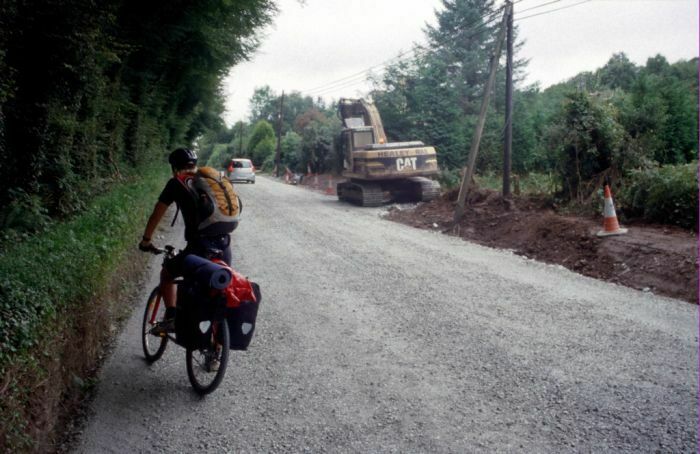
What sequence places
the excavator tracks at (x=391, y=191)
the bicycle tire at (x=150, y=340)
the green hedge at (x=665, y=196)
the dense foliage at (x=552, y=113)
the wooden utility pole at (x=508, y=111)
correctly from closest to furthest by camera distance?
the bicycle tire at (x=150, y=340) < the green hedge at (x=665, y=196) < the dense foliage at (x=552, y=113) < the wooden utility pole at (x=508, y=111) < the excavator tracks at (x=391, y=191)

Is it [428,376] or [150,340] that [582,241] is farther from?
[150,340]

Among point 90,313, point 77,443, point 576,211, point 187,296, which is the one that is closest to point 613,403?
point 187,296

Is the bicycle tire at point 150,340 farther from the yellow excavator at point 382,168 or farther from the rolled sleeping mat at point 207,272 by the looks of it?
the yellow excavator at point 382,168

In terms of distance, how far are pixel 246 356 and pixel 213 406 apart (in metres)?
1.01

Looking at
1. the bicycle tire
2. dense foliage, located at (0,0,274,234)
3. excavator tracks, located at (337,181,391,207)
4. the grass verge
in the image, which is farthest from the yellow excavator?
the bicycle tire

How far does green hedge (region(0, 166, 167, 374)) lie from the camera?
3.38m

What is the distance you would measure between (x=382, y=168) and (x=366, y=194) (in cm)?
105

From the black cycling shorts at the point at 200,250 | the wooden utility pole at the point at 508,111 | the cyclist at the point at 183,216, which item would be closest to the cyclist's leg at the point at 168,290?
the cyclist at the point at 183,216

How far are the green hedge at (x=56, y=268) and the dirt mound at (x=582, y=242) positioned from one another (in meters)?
6.72

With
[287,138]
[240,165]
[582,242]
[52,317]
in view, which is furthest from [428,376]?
[287,138]

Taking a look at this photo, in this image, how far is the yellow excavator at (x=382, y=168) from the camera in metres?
18.9

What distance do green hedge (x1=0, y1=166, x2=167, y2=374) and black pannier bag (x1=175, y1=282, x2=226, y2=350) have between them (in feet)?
2.73

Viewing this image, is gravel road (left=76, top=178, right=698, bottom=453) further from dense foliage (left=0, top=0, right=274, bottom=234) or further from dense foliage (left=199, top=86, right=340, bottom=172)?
dense foliage (left=199, top=86, right=340, bottom=172)

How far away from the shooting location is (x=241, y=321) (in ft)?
14.2
